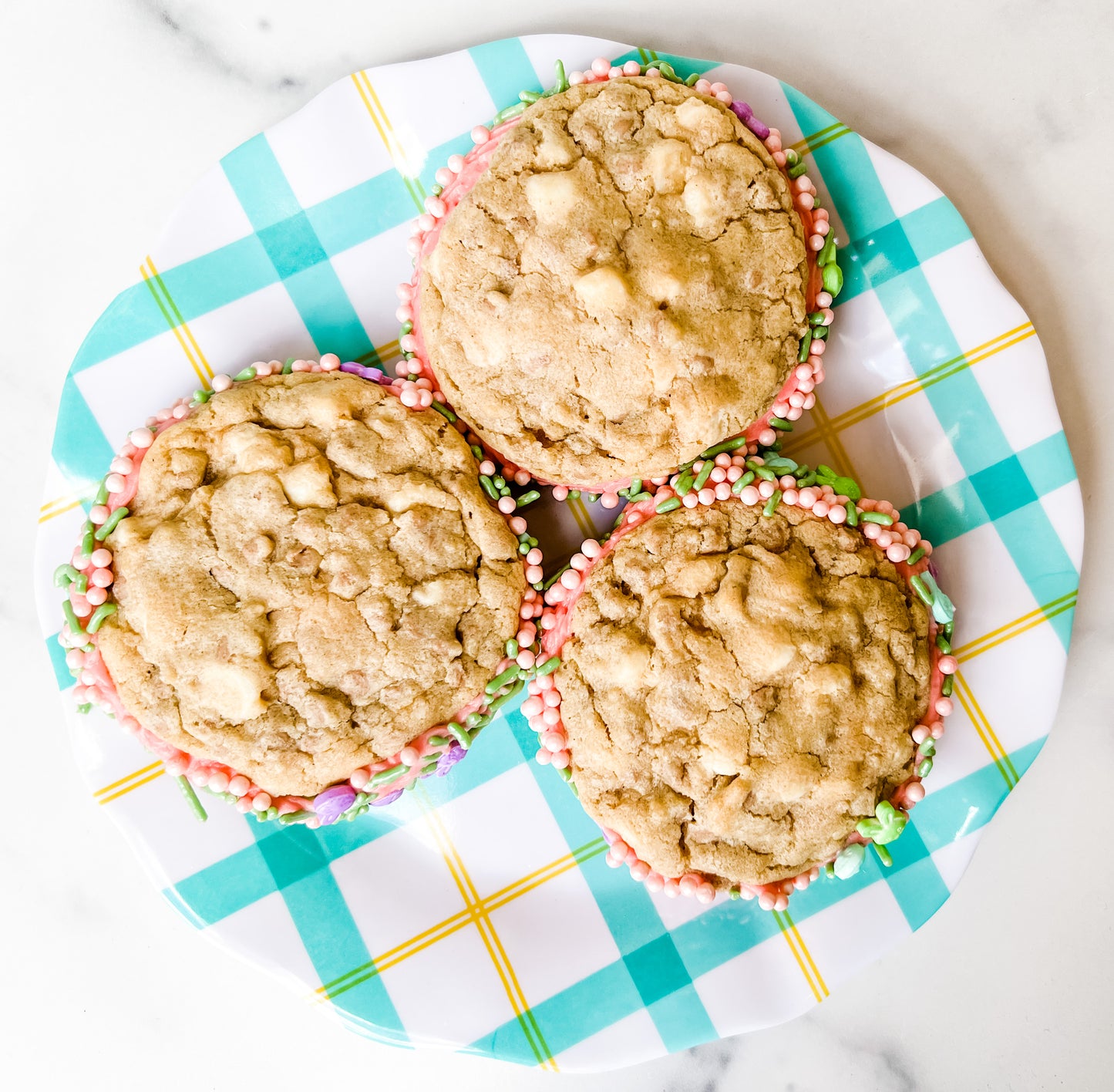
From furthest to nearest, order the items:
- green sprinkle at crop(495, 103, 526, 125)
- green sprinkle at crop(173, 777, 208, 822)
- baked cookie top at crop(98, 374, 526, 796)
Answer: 1. green sprinkle at crop(495, 103, 526, 125)
2. green sprinkle at crop(173, 777, 208, 822)
3. baked cookie top at crop(98, 374, 526, 796)

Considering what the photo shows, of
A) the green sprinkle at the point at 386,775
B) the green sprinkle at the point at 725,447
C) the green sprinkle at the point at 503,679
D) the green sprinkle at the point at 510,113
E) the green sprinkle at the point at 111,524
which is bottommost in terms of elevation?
the green sprinkle at the point at 386,775

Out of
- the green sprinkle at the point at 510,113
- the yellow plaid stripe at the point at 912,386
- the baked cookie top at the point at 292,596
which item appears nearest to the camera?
the baked cookie top at the point at 292,596

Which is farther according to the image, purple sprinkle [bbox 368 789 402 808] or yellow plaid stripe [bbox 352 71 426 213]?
yellow plaid stripe [bbox 352 71 426 213]

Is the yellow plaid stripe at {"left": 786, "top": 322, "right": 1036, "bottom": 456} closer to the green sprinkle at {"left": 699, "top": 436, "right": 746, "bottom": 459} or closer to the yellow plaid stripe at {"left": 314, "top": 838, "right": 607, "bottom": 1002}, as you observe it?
the green sprinkle at {"left": 699, "top": 436, "right": 746, "bottom": 459}

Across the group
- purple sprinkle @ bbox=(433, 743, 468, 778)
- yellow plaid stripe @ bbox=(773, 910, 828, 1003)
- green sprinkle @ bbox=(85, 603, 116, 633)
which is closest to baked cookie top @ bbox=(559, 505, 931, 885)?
purple sprinkle @ bbox=(433, 743, 468, 778)

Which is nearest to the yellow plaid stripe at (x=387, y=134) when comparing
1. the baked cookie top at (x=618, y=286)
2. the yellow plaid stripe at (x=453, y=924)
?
the baked cookie top at (x=618, y=286)

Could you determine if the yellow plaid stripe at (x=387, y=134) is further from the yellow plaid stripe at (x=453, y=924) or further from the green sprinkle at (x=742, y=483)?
the yellow plaid stripe at (x=453, y=924)

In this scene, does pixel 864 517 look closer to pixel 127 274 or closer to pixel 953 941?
pixel 953 941

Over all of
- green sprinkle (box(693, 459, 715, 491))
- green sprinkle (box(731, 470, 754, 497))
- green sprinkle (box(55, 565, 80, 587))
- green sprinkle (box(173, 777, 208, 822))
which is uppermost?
green sprinkle (box(55, 565, 80, 587))
